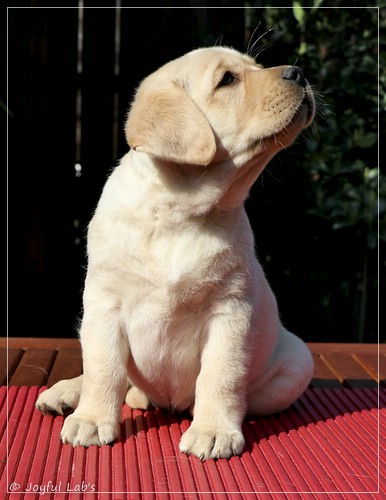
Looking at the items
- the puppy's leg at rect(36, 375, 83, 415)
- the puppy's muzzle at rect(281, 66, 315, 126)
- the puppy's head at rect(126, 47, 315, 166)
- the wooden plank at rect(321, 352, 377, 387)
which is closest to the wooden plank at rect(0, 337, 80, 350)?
the puppy's leg at rect(36, 375, 83, 415)

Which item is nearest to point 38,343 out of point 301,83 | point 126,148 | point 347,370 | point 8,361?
point 8,361

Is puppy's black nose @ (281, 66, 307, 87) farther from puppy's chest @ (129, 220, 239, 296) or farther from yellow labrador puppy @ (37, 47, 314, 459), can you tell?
puppy's chest @ (129, 220, 239, 296)

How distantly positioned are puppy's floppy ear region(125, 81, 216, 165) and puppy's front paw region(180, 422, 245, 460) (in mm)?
898

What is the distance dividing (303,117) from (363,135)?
8.67 ft

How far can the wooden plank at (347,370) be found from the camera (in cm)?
377

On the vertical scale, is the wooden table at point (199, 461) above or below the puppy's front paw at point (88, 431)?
below

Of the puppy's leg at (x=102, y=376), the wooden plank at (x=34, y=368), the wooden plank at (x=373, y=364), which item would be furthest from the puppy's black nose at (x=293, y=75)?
the wooden plank at (x=34, y=368)

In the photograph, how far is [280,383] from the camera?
3148 mm

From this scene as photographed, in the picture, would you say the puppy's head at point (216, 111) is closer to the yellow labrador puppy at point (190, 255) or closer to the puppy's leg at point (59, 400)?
the yellow labrador puppy at point (190, 255)

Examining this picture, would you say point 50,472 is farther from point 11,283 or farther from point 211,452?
point 11,283

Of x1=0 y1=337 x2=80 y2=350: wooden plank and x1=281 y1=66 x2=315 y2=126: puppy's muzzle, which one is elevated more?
x1=281 y1=66 x2=315 y2=126: puppy's muzzle

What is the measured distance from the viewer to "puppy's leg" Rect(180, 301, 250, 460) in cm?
277

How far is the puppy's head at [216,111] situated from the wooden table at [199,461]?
0.98m

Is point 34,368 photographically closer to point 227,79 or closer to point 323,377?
point 323,377
